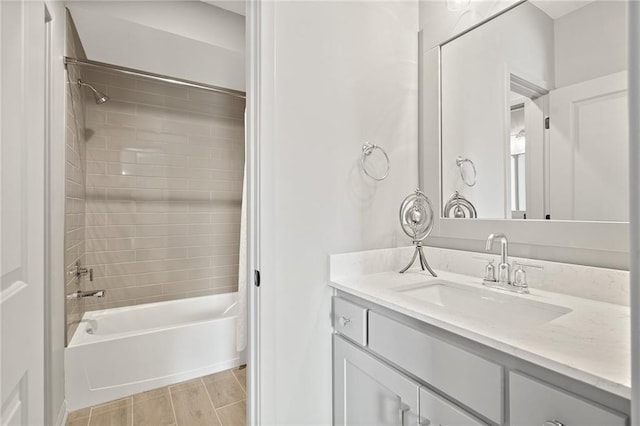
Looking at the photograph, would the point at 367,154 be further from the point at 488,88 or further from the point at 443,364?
the point at 443,364

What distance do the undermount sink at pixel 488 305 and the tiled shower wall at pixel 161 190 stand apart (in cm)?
214

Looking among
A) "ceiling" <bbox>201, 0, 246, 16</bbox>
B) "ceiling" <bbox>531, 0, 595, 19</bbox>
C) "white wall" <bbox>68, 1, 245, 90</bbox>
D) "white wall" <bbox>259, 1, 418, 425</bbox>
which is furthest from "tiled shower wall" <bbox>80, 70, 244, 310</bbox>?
"ceiling" <bbox>531, 0, 595, 19</bbox>

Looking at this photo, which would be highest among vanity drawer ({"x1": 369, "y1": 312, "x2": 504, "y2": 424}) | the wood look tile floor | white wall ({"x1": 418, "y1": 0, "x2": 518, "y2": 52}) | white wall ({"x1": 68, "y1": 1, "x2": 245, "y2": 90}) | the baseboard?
white wall ({"x1": 68, "y1": 1, "x2": 245, "y2": 90})

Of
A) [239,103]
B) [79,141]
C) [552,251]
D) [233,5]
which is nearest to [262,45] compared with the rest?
[233,5]

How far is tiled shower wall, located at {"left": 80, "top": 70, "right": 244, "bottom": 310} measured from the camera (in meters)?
2.49

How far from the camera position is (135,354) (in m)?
1.95

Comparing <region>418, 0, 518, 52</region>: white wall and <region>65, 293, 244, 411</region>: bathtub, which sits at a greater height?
<region>418, 0, 518, 52</region>: white wall

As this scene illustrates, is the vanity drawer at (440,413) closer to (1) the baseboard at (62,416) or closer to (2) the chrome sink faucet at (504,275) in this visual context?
(2) the chrome sink faucet at (504,275)

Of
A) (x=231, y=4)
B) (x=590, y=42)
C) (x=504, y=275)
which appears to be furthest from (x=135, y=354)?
(x=590, y=42)

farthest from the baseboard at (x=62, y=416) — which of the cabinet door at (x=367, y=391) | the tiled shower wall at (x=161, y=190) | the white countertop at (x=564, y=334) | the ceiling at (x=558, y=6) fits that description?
the ceiling at (x=558, y=6)

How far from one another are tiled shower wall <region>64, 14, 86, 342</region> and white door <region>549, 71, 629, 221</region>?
2397 mm

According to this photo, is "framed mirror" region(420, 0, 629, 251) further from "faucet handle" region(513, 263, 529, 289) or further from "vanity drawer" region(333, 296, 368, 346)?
"vanity drawer" region(333, 296, 368, 346)

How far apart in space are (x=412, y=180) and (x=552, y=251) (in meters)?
0.67
